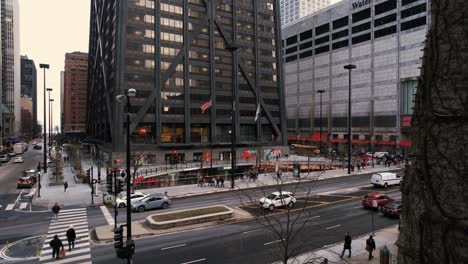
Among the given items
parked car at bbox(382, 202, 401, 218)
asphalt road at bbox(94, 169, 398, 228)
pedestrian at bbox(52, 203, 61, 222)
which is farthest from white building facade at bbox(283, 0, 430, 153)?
pedestrian at bbox(52, 203, 61, 222)

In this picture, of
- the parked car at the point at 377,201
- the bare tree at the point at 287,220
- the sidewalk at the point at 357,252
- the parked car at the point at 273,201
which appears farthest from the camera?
the parked car at the point at 273,201

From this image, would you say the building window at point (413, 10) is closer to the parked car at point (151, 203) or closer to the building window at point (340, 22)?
the building window at point (340, 22)

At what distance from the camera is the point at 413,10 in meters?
75.4

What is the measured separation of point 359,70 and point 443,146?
96148 mm

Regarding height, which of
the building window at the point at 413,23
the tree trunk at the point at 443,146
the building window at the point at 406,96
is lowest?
the tree trunk at the point at 443,146

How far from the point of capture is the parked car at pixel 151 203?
1113 inches

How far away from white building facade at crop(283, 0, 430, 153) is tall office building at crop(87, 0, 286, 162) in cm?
2338

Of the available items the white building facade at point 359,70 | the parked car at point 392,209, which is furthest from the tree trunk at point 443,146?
the white building facade at point 359,70

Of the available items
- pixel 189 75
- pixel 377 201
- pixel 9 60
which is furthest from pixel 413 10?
pixel 9 60

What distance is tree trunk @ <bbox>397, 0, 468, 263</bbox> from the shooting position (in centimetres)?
200

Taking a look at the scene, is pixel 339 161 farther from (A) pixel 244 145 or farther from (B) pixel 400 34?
(B) pixel 400 34

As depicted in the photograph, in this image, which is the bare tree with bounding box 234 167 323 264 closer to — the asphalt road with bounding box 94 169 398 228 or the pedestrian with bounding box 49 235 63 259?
the asphalt road with bounding box 94 169 398 228

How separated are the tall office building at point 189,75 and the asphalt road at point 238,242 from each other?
4286 centimetres

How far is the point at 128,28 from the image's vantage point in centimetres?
6600
